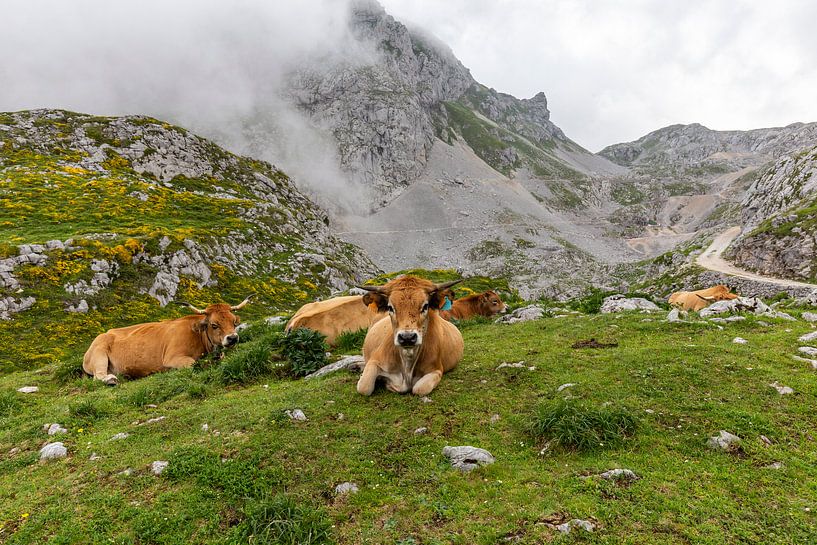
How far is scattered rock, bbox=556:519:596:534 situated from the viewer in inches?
171

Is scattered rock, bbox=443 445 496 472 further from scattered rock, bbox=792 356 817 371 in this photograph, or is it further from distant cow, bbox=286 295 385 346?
distant cow, bbox=286 295 385 346

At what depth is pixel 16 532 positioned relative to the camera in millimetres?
4883

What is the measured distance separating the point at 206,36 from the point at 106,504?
24856 cm

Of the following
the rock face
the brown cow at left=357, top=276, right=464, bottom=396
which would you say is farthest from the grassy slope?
the rock face

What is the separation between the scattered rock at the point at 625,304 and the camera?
17.1 metres

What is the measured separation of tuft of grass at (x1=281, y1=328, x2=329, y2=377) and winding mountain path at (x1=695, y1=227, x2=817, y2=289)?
69.6m

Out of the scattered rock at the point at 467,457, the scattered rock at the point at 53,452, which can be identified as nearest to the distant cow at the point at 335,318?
the scattered rock at the point at 53,452

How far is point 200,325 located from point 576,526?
1313 cm

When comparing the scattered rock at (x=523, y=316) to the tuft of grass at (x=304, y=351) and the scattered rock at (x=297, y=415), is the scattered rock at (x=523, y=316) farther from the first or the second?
the scattered rock at (x=297, y=415)

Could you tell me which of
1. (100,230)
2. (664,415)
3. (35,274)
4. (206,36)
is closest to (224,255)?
(100,230)

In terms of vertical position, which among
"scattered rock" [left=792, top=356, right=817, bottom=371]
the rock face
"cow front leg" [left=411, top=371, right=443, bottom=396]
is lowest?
"cow front leg" [left=411, top=371, right=443, bottom=396]

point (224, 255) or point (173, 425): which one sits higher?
point (224, 255)

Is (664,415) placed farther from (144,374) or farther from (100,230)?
(100,230)

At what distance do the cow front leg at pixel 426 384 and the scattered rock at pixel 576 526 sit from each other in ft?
13.8
